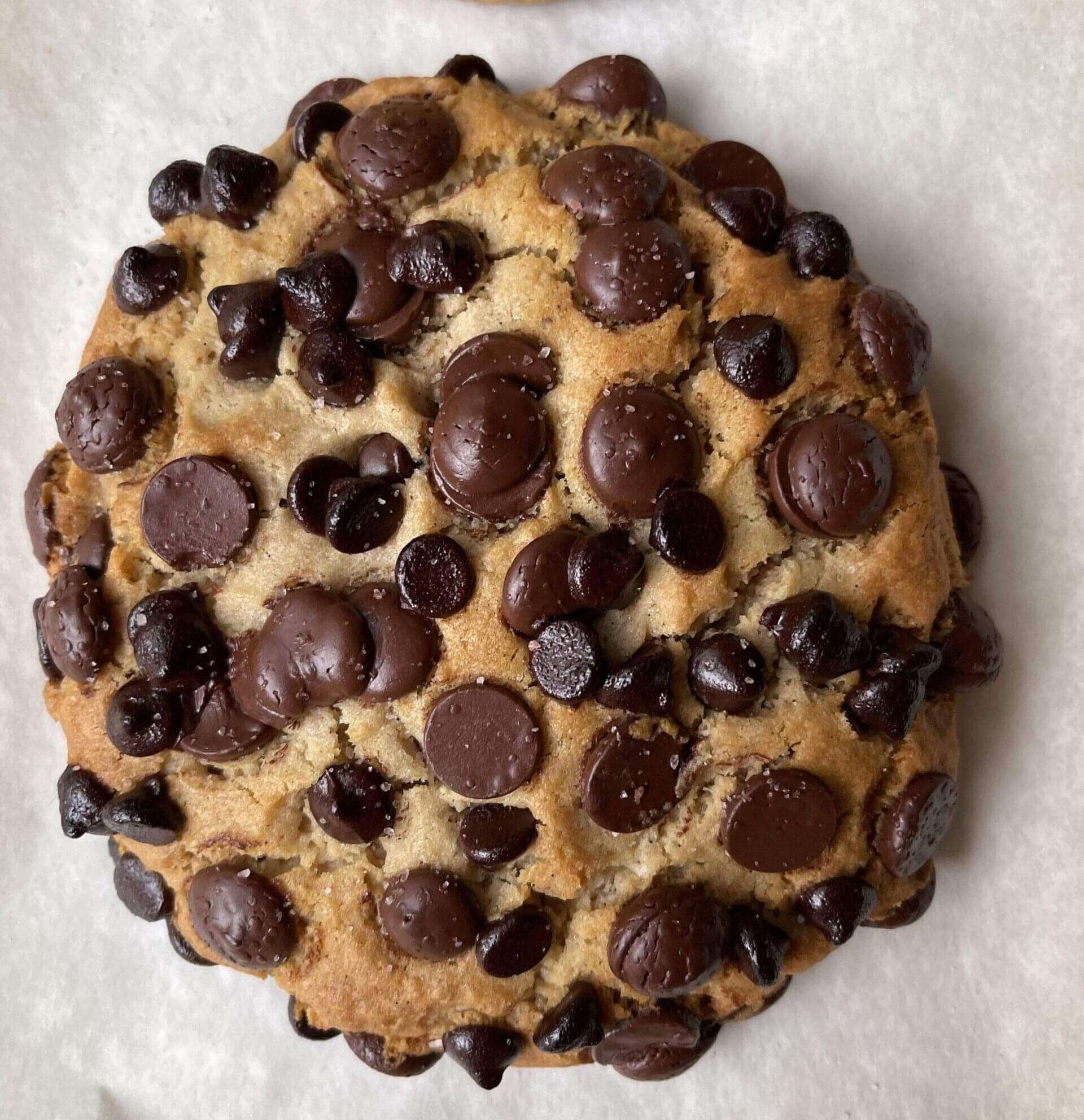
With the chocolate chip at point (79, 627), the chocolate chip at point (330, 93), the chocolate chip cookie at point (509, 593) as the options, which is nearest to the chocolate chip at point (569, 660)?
the chocolate chip cookie at point (509, 593)

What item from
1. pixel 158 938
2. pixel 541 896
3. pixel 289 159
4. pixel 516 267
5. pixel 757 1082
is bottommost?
pixel 158 938

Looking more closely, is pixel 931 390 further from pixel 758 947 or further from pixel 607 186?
pixel 758 947

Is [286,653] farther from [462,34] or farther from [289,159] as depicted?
[462,34]

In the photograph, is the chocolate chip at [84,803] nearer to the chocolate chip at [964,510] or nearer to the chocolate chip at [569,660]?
the chocolate chip at [569,660]

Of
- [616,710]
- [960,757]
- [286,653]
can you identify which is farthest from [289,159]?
[960,757]

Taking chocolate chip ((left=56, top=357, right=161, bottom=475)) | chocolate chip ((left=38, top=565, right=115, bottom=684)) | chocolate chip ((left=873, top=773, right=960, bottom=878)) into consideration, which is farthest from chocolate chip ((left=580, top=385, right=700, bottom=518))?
chocolate chip ((left=38, top=565, right=115, bottom=684))

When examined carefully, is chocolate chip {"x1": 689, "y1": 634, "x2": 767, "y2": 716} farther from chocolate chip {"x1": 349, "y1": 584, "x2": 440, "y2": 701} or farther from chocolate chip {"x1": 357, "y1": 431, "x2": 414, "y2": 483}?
chocolate chip {"x1": 357, "y1": 431, "x2": 414, "y2": 483}
